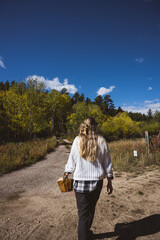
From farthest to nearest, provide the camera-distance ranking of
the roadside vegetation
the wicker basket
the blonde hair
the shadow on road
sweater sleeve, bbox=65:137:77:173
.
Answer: the roadside vegetation → the shadow on road → the wicker basket → sweater sleeve, bbox=65:137:77:173 → the blonde hair

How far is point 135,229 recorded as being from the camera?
2535 millimetres

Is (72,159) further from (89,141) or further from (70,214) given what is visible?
(70,214)

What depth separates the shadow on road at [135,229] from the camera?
7.80 feet

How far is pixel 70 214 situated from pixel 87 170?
1931mm

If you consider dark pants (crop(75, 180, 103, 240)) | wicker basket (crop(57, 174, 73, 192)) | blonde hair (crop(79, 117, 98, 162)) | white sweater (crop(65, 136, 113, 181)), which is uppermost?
blonde hair (crop(79, 117, 98, 162))

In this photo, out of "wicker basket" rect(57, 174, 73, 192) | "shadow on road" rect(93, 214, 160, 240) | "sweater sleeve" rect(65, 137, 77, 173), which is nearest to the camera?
"sweater sleeve" rect(65, 137, 77, 173)

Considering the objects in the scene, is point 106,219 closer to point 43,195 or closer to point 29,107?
point 43,195

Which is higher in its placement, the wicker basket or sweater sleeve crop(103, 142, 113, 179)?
sweater sleeve crop(103, 142, 113, 179)

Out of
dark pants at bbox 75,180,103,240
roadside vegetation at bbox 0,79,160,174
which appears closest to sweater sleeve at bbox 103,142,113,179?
dark pants at bbox 75,180,103,240

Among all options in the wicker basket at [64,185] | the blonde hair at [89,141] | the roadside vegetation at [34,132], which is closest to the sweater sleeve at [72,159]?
the blonde hair at [89,141]

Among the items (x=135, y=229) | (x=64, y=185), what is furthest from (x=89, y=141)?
(x=135, y=229)

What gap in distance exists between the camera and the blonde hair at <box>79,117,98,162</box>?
1.78 m

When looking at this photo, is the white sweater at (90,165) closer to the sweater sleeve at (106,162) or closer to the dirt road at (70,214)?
the sweater sleeve at (106,162)

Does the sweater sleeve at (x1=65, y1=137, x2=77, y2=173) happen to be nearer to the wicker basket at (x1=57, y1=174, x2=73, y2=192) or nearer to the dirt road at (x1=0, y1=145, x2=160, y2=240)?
the wicker basket at (x1=57, y1=174, x2=73, y2=192)
